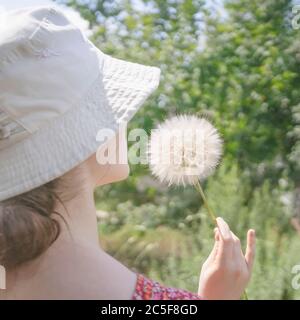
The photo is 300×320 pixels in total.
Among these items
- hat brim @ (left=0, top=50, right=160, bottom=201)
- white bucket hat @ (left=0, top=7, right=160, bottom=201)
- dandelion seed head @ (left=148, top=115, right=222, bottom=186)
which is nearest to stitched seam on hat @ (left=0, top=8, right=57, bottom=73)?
white bucket hat @ (left=0, top=7, right=160, bottom=201)

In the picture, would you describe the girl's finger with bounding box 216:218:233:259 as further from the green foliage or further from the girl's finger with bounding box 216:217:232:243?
the green foliage

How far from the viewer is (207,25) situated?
4578 mm

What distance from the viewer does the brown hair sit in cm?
111

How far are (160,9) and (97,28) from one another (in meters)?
0.43

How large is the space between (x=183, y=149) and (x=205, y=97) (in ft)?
9.70

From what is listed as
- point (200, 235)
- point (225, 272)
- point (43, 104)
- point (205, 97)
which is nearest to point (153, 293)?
point (225, 272)

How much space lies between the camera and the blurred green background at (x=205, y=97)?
420 cm

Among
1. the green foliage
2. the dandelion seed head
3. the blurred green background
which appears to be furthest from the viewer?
Result: the blurred green background

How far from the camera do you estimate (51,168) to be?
3.71 ft

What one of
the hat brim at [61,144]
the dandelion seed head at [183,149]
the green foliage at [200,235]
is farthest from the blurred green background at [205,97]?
the hat brim at [61,144]

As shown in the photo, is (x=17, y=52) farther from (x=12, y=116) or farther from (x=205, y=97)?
(x=205, y=97)

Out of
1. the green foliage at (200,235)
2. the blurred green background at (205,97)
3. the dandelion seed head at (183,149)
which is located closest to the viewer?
the dandelion seed head at (183,149)

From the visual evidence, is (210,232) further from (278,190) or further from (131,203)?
(131,203)

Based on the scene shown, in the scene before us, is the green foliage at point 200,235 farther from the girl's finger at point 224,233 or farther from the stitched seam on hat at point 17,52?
the stitched seam on hat at point 17,52
